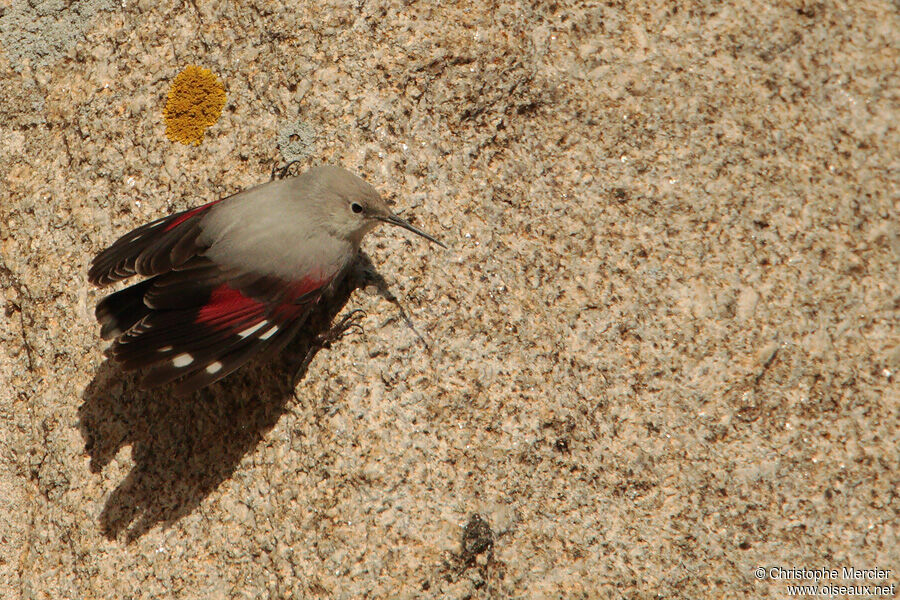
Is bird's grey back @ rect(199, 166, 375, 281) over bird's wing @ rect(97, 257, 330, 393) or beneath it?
over

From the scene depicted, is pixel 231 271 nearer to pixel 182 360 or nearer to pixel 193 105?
pixel 182 360

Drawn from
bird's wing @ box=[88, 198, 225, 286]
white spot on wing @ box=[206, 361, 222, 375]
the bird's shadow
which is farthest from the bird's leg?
bird's wing @ box=[88, 198, 225, 286]

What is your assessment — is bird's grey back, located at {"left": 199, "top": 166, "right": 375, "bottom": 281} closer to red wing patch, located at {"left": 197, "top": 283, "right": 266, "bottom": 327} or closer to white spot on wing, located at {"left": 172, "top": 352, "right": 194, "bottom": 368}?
red wing patch, located at {"left": 197, "top": 283, "right": 266, "bottom": 327}

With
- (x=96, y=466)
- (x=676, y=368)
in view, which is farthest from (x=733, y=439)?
(x=96, y=466)

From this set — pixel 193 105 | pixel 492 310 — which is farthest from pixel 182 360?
pixel 193 105

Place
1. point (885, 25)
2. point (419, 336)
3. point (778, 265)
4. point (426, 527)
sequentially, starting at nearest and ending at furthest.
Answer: point (426, 527), point (419, 336), point (778, 265), point (885, 25)

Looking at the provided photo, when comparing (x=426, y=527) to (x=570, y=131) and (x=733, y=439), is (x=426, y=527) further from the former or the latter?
(x=570, y=131)

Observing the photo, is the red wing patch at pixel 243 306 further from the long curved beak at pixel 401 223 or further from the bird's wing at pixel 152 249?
the long curved beak at pixel 401 223
